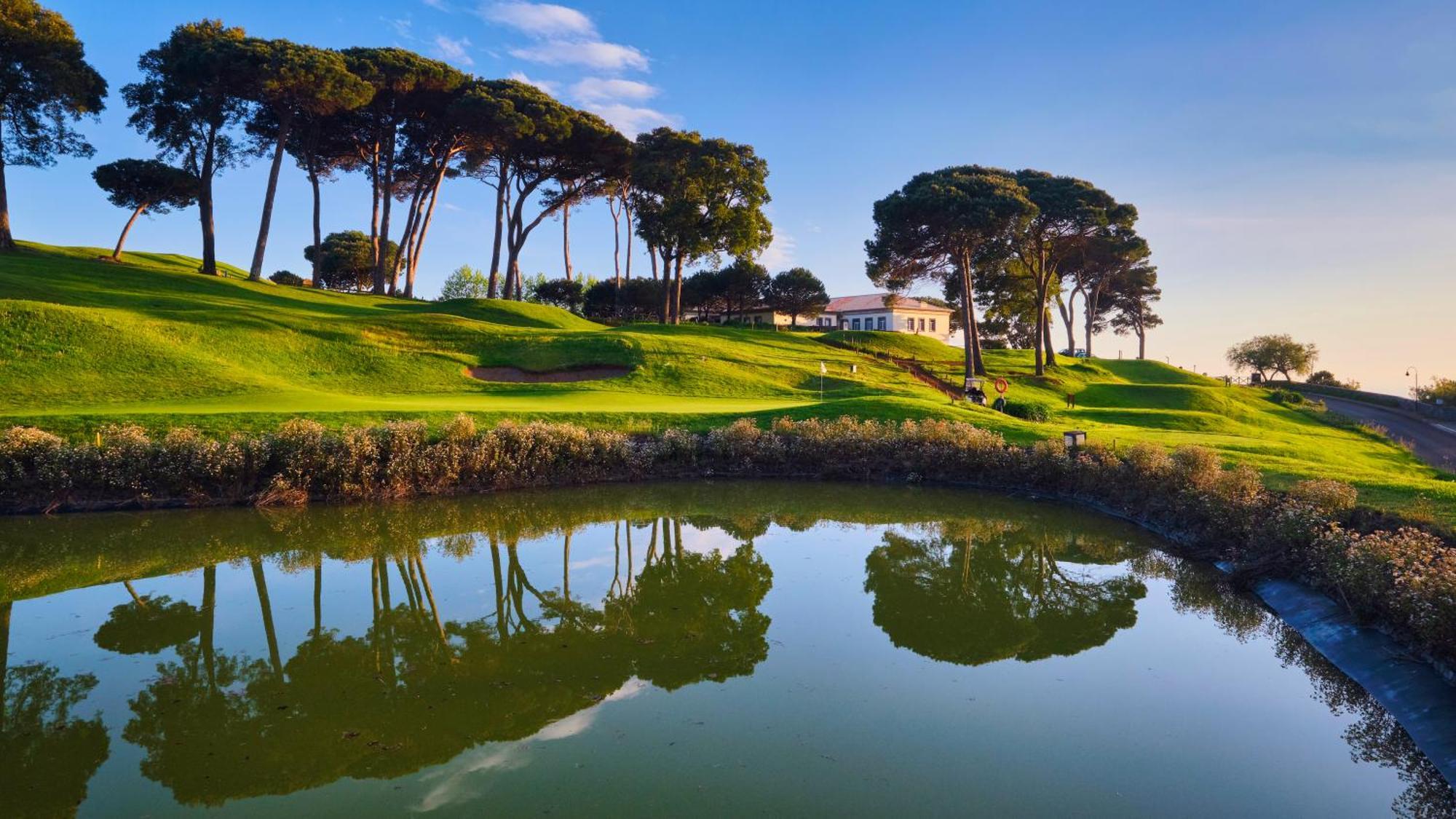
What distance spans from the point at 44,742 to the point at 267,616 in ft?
10.2

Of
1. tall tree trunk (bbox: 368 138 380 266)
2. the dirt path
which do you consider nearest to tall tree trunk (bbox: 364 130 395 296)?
tall tree trunk (bbox: 368 138 380 266)

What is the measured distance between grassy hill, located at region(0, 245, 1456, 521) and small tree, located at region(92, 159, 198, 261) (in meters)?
5.14

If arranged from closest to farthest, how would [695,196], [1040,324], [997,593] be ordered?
[997,593] < [1040,324] < [695,196]

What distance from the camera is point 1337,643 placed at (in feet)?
28.2

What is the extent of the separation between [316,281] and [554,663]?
1908 inches

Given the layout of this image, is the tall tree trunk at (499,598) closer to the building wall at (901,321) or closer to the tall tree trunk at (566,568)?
the tall tree trunk at (566,568)

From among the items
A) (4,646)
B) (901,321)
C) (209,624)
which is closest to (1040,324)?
(901,321)

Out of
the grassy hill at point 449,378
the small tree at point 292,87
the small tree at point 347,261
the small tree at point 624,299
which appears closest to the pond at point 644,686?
the grassy hill at point 449,378

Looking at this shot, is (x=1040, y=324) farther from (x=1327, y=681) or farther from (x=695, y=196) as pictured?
(x=1327, y=681)

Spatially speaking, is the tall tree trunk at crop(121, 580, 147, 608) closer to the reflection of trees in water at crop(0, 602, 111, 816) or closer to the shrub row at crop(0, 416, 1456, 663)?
the reflection of trees in water at crop(0, 602, 111, 816)

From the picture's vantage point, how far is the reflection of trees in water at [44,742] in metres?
5.46

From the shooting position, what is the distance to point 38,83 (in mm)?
38344

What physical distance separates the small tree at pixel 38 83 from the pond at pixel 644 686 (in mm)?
37688

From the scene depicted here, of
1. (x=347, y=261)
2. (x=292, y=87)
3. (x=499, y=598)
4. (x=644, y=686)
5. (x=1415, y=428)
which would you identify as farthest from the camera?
(x=347, y=261)
